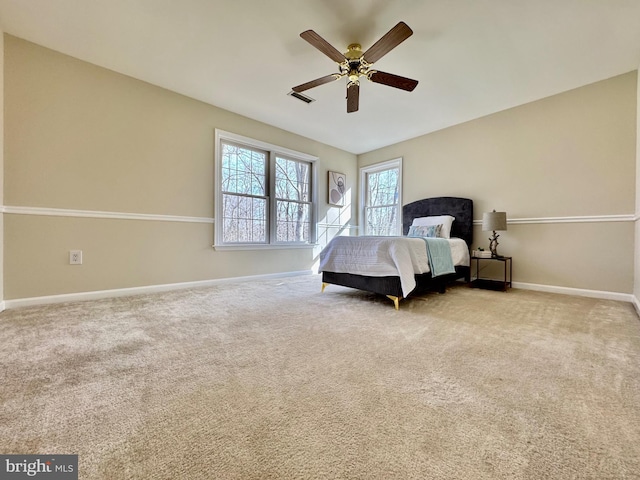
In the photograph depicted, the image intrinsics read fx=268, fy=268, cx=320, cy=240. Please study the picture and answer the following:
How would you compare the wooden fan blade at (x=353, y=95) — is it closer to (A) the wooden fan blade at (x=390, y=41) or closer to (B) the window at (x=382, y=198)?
(A) the wooden fan blade at (x=390, y=41)

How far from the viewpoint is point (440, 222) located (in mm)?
4008

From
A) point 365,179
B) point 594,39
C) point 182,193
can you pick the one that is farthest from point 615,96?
point 182,193

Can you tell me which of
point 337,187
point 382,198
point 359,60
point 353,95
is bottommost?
point 382,198

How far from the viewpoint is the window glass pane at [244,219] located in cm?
384

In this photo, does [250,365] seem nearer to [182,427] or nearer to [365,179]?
[182,427]

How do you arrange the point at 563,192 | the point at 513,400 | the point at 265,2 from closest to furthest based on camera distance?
1. the point at 513,400
2. the point at 265,2
3. the point at 563,192

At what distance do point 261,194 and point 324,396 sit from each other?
349 centimetres

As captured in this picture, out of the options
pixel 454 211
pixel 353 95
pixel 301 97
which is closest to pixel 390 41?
pixel 353 95

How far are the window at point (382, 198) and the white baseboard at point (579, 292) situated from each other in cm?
206

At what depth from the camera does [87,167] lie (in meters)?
2.75

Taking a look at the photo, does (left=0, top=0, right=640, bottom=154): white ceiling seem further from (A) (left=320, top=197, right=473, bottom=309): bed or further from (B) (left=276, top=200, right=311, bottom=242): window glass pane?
(B) (left=276, top=200, right=311, bottom=242): window glass pane

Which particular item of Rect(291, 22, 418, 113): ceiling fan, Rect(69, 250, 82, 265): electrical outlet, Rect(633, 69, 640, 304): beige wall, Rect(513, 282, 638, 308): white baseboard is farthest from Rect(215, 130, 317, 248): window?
Rect(633, 69, 640, 304): beige wall

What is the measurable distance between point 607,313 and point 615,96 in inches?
93.9

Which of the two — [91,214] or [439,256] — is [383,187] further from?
[91,214]
